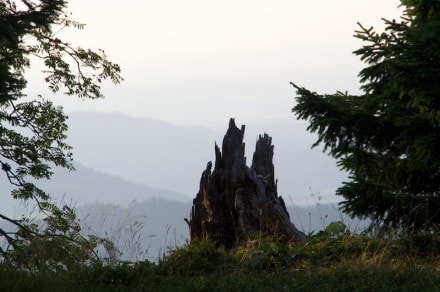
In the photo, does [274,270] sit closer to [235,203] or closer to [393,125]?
[235,203]

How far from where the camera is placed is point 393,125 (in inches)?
444

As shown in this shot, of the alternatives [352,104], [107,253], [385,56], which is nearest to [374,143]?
[352,104]

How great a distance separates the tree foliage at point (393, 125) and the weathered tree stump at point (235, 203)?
1.21 m

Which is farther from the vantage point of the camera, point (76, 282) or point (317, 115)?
point (317, 115)

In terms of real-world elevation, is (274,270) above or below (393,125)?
below

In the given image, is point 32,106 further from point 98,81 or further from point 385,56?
point 385,56

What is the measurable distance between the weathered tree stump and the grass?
82 centimetres

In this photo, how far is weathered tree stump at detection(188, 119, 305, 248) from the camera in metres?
10.3

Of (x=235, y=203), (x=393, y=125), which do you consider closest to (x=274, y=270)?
(x=235, y=203)

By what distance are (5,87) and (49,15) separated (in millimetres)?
3245

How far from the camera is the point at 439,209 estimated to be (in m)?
10.9

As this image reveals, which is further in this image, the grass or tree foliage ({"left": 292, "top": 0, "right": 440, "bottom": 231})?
tree foliage ({"left": 292, "top": 0, "right": 440, "bottom": 231})

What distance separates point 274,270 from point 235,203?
7.46 ft

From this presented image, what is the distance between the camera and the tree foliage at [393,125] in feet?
32.3
